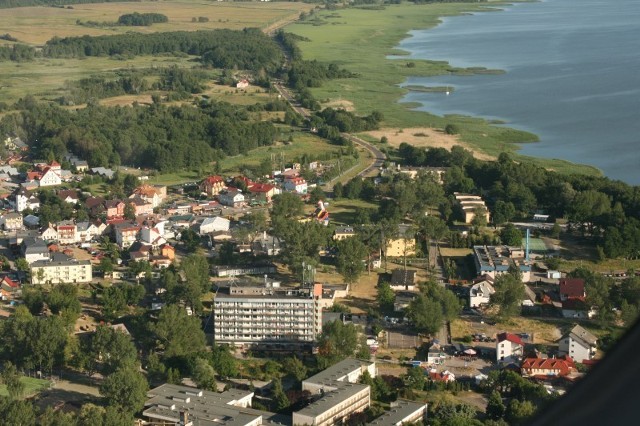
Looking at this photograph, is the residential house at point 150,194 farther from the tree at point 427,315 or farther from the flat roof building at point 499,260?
the tree at point 427,315

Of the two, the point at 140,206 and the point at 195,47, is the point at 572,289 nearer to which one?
the point at 140,206

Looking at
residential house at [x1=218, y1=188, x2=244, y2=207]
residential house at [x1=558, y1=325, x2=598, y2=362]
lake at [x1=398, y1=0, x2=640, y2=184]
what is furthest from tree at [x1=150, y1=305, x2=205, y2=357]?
lake at [x1=398, y1=0, x2=640, y2=184]

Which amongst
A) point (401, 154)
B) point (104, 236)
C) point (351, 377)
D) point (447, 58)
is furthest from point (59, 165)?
point (447, 58)

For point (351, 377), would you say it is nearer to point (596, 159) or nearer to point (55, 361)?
point (55, 361)

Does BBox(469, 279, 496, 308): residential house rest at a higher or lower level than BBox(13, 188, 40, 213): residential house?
higher

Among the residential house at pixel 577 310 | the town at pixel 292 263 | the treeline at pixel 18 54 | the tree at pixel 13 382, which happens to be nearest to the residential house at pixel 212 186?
the town at pixel 292 263

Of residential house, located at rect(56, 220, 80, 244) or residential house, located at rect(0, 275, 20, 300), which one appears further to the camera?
residential house, located at rect(56, 220, 80, 244)

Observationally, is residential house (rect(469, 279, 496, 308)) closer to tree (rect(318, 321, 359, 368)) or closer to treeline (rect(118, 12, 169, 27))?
tree (rect(318, 321, 359, 368))
